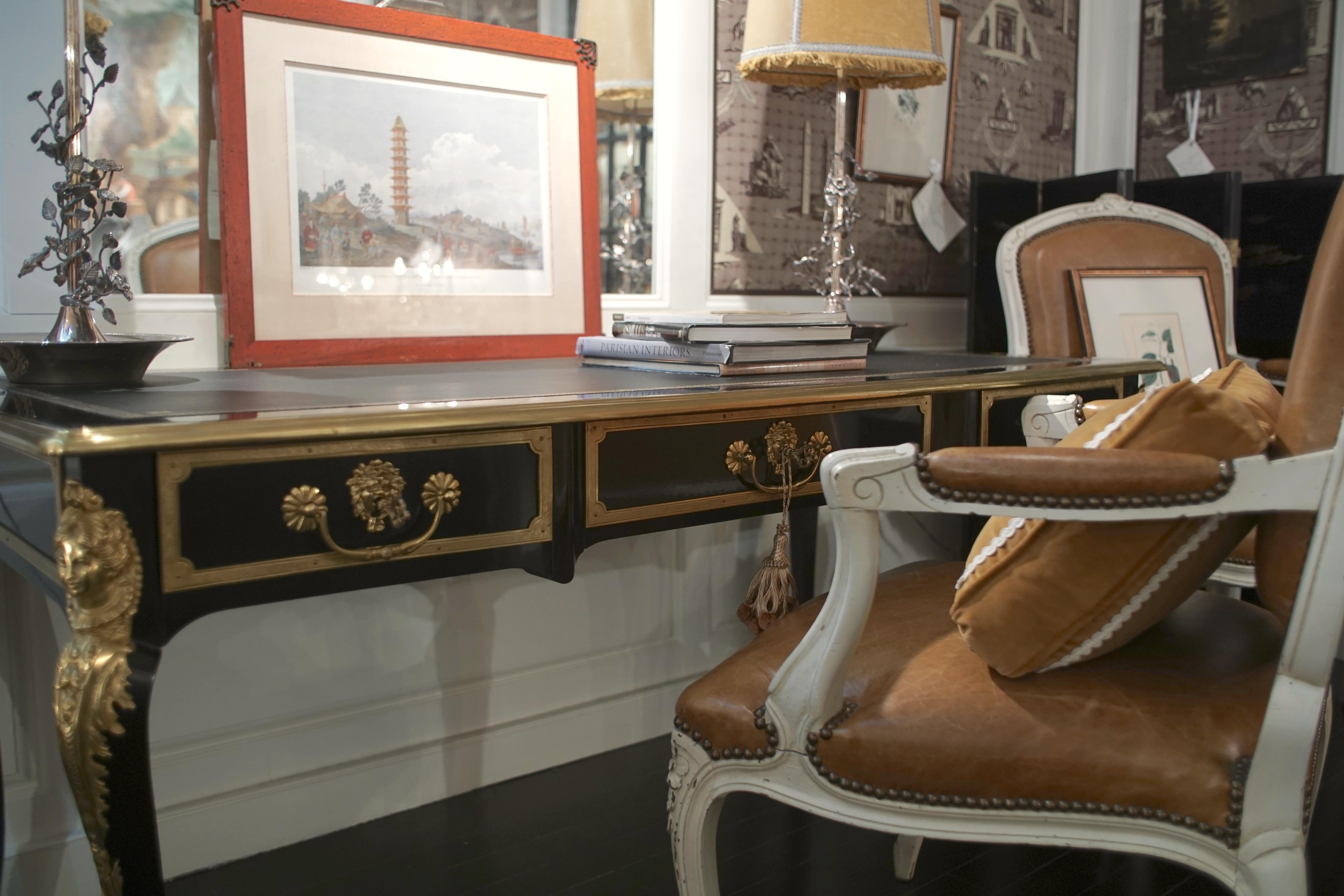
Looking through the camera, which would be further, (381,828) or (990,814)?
(381,828)

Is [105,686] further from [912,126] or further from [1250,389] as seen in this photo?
[912,126]

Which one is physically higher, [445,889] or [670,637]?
[670,637]

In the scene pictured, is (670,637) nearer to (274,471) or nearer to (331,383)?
(331,383)

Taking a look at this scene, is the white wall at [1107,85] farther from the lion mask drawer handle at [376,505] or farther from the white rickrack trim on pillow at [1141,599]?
the lion mask drawer handle at [376,505]

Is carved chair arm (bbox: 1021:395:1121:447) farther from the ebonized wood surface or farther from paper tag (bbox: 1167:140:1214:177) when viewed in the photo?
paper tag (bbox: 1167:140:1214:177)

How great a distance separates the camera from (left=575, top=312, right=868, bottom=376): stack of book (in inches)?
57.1

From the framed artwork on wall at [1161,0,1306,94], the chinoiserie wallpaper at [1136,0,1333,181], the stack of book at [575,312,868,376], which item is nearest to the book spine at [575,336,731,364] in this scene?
the stack of book at [575,312,868,376]

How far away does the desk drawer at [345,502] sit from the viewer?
0.95 meters

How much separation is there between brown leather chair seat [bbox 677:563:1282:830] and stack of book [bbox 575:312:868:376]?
476mm

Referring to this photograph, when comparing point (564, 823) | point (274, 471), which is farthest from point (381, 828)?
point (274, 471)

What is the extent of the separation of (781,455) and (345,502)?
60cm

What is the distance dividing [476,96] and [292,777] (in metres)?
1.23

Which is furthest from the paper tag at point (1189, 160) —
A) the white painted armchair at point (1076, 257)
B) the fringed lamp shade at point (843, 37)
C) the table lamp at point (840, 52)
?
the fringed lamp shade at point (843, 37)

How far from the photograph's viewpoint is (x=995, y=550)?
101 cm
